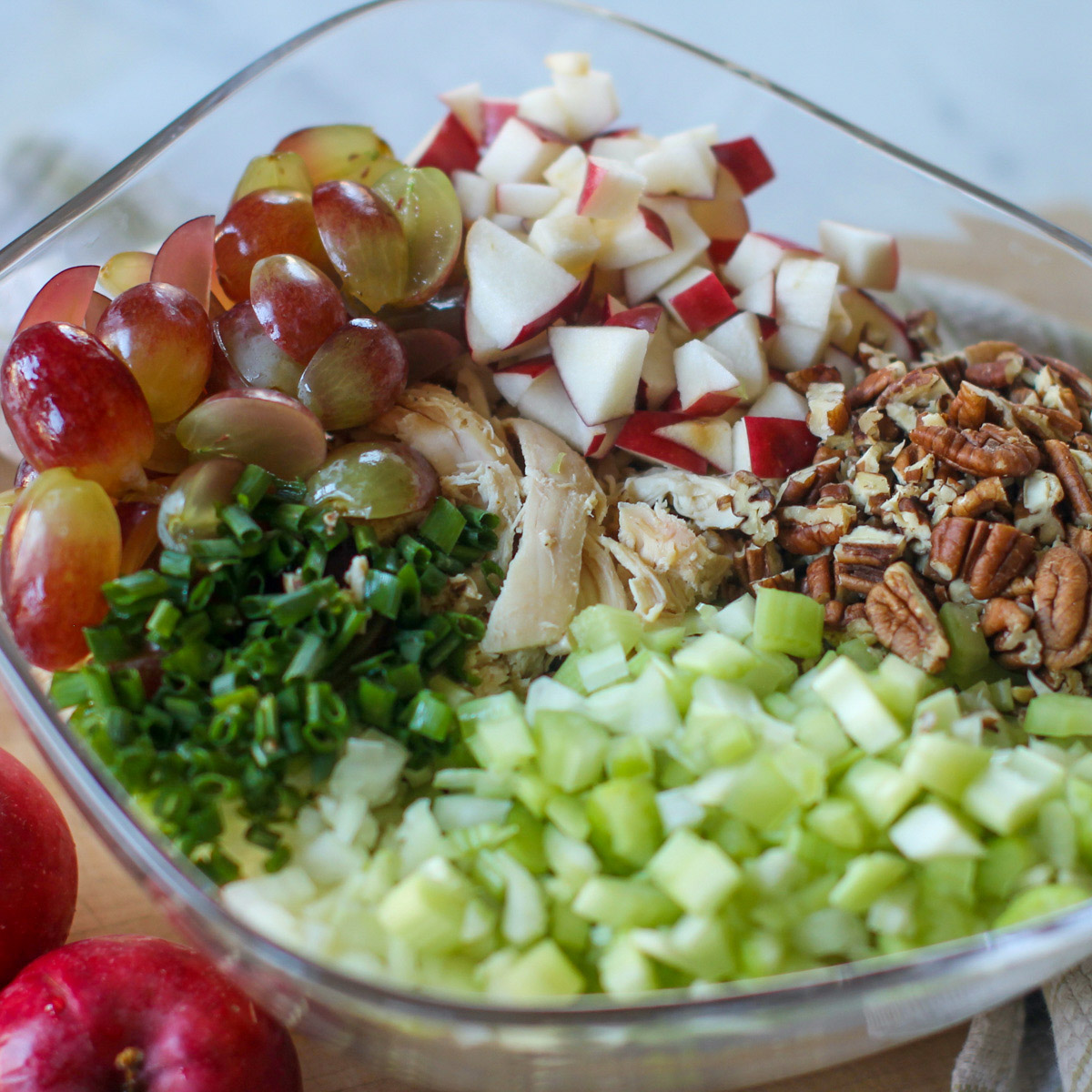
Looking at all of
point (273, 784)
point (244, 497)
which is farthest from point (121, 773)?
point (244, 497)

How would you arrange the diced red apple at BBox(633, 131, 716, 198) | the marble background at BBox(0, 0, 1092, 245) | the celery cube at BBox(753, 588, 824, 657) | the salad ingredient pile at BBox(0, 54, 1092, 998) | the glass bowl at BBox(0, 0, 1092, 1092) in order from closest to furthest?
1. the glass bowl at BBox(0, 0, 1092, 1092)
2. the salad ingredient pile at BBox(0, 54, 1092, 998)
3. the celery cube at BBox(753, 588, 824, 657)
4. the diced red apple at BBox(633, 131, 716, 198)
5. the marble background at BBox(0, 0, 1092, 245)

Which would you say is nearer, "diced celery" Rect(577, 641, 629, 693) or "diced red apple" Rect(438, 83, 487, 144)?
"diced celery" Rect(577, 641, 629, 693)

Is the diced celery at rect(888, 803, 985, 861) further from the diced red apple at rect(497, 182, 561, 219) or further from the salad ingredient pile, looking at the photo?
the diced red apple at rect(497, 182, 561, 219)

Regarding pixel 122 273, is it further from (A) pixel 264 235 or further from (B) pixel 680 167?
(B) pixel 680 167

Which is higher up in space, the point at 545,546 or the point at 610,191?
the point at 610,191

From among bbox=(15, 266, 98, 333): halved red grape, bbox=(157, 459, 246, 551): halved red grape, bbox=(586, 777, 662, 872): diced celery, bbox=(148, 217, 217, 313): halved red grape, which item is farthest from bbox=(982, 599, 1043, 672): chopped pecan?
bbox=(15, 266, 98, 333): halved red grape

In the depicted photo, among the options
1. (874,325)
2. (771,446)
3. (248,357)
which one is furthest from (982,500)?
(248,357)
